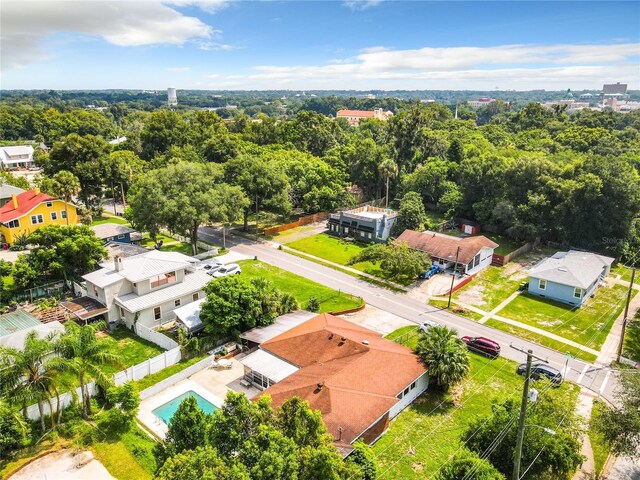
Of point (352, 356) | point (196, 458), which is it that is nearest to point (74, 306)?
point (352, 356)

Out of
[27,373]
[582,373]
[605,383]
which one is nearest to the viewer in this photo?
[27,373]

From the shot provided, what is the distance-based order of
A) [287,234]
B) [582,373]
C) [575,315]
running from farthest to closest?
[287,234]
[575,315]
[582,373]

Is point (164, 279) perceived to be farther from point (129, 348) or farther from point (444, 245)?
point (444, 245)

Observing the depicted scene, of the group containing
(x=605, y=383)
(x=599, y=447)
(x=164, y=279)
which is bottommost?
(x=605, y=383)

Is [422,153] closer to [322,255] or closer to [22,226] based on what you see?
[322,255]

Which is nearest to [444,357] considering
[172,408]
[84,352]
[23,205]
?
[172,408]

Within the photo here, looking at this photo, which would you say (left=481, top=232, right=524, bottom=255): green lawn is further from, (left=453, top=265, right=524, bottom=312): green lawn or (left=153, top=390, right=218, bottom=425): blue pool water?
(left=153, top=390, right=218, bottom=425): blue pool water
